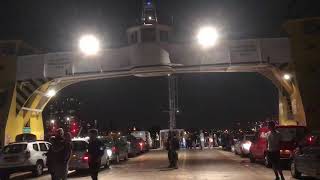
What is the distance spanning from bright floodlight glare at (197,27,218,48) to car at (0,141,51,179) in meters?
10.1

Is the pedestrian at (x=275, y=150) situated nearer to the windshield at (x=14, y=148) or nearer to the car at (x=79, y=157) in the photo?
the car at (x=79, y=157)

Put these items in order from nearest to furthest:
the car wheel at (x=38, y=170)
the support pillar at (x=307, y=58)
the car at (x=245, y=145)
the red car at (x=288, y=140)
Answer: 1. the red car at (x=288, y=140)
2. the car wheel at (x=38, y=170)
3. the support pillar at (x=307, y=58)
4. the car at (x=245, y=145)

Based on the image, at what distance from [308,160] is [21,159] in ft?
38.1

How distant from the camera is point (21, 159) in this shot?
21.5 meters

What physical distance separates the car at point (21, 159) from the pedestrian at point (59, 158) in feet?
29.2

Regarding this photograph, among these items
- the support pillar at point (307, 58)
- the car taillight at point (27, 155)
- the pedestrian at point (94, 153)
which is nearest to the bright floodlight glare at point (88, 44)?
the car taillight at point (27, 155)

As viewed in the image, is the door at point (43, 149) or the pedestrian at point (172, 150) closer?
the door at point (43, 149)

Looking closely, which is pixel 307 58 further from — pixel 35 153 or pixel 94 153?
pixel 94 153

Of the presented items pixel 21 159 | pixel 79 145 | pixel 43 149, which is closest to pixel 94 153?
pixel 21 159

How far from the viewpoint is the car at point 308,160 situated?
15.2 m

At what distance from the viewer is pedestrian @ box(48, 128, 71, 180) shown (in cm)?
1222

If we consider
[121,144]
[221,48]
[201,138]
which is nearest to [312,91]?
[221,48]

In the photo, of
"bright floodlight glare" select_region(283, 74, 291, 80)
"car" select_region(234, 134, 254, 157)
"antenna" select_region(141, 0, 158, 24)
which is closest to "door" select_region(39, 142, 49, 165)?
"antenna" select_region(141, 0, 158, 24)

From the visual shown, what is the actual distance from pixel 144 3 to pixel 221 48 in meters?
5.36
